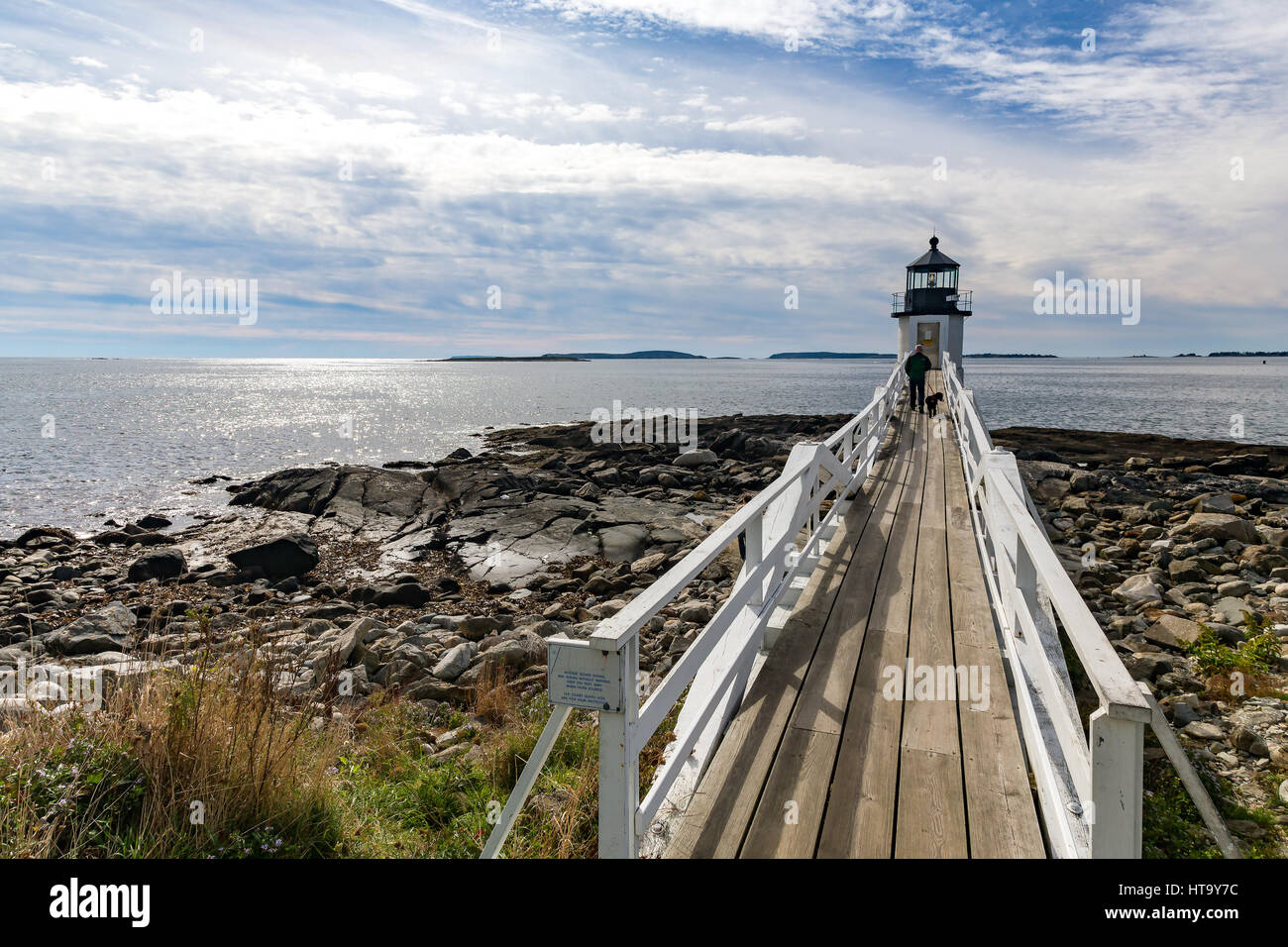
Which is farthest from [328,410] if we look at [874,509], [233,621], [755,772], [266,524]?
[755,772]

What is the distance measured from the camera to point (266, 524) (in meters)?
19.4

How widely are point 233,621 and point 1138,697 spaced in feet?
40.4

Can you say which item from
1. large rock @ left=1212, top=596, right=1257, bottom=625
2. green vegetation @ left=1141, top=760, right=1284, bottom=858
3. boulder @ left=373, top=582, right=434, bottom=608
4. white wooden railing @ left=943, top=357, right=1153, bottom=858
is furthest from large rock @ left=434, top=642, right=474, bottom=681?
large rock @ left=1212, top=596, right=1257, bottom=625

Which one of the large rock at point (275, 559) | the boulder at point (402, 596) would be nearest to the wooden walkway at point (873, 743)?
the boulder at point (402, 596)

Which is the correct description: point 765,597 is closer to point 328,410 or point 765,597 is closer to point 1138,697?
point 1138,697

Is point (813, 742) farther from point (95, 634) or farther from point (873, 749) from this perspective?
point (95, 634)

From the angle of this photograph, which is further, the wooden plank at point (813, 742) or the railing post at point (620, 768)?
the wooden plank at point (813, 742)

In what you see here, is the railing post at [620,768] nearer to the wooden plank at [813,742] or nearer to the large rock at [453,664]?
the wooden plank at [813,742]

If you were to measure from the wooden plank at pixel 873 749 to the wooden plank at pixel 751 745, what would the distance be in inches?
13.9

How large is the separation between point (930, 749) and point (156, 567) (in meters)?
15.6

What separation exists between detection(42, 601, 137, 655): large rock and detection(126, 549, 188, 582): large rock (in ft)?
8.29

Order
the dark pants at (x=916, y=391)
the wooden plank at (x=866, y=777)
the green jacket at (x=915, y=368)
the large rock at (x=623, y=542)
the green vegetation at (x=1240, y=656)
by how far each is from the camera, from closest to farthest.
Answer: the wooden plank at (x=866, y=777) < the green vegetation at (x=1240, y=656) < the large rock at (x=623, y=542) < the green jacket at (x=915, y=368) < the dark pants at (x=916, y=391)

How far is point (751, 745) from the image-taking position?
161 inches

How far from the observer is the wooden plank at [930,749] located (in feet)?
10.8
